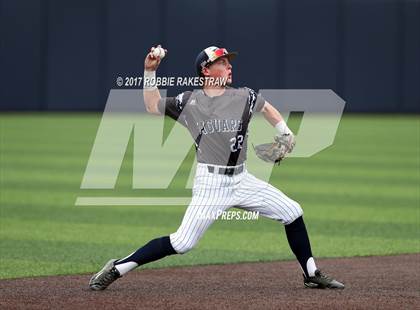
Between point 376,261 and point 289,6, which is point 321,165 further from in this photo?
point 289,6

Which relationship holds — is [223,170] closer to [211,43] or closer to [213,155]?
[213,155]

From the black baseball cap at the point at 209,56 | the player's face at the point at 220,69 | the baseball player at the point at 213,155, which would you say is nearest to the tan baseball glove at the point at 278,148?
the baseball player at the point at 213,155

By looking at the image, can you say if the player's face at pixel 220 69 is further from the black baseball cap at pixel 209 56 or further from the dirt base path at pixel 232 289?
the dirt base path at pixel 232 289

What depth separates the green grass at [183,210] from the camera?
9.63 metres

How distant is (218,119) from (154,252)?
1087 mm

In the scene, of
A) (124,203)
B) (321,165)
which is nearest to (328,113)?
(321,165)

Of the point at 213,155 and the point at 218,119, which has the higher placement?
the point at 218,119

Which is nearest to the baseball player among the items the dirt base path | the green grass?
the dirt base path

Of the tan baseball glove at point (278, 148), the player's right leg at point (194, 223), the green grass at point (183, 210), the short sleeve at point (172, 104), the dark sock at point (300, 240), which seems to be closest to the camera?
the player's right leg at point (194, 223)

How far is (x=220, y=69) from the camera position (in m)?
7.09

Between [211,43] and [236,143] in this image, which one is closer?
[236,143]

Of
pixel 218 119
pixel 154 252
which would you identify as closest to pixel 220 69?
pixel 218 119

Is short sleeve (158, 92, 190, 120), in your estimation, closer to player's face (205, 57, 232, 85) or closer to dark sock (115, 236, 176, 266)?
player's face (205, 57, 232, 85)

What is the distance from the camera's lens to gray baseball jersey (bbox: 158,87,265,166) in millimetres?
7055
